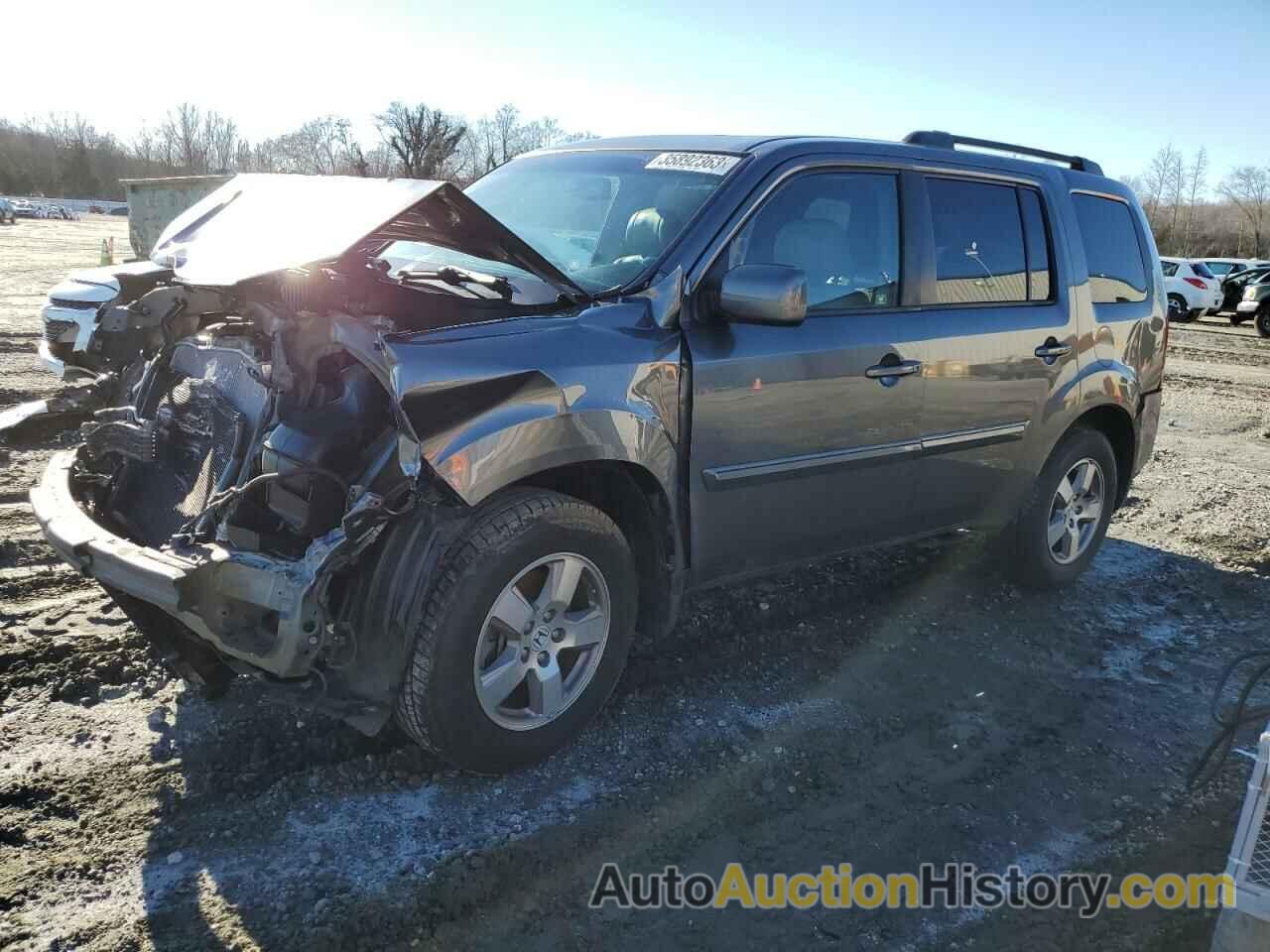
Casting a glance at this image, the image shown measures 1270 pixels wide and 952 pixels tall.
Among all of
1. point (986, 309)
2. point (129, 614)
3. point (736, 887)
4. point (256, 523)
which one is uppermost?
point (986, 309)

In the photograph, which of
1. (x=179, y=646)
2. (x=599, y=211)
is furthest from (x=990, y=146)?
(x=179, y=646)

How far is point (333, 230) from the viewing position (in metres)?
2.98

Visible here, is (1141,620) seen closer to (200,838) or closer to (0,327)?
(200,838)

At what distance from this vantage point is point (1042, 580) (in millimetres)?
5148

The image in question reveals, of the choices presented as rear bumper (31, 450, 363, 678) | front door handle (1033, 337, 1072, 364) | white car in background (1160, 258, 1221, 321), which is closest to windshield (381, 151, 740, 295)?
rear bumper (31, 450, 363, 678)

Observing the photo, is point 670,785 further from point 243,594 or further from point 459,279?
point 459,279

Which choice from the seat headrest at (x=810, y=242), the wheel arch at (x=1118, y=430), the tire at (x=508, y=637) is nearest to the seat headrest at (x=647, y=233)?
the seat headrest at (x=810, y=242)

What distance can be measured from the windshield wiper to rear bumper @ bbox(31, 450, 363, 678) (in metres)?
1.02

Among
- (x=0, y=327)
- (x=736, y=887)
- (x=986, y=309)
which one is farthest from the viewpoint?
(x=0, y=327)

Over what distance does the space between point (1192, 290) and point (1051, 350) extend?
2482cm

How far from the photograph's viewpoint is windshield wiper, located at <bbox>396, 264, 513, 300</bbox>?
330cm

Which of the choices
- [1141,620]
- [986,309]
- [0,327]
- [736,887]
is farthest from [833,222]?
[0,327]

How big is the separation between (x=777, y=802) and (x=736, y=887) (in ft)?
1.50

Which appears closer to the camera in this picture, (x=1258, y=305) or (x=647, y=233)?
(x=647, y=233)
